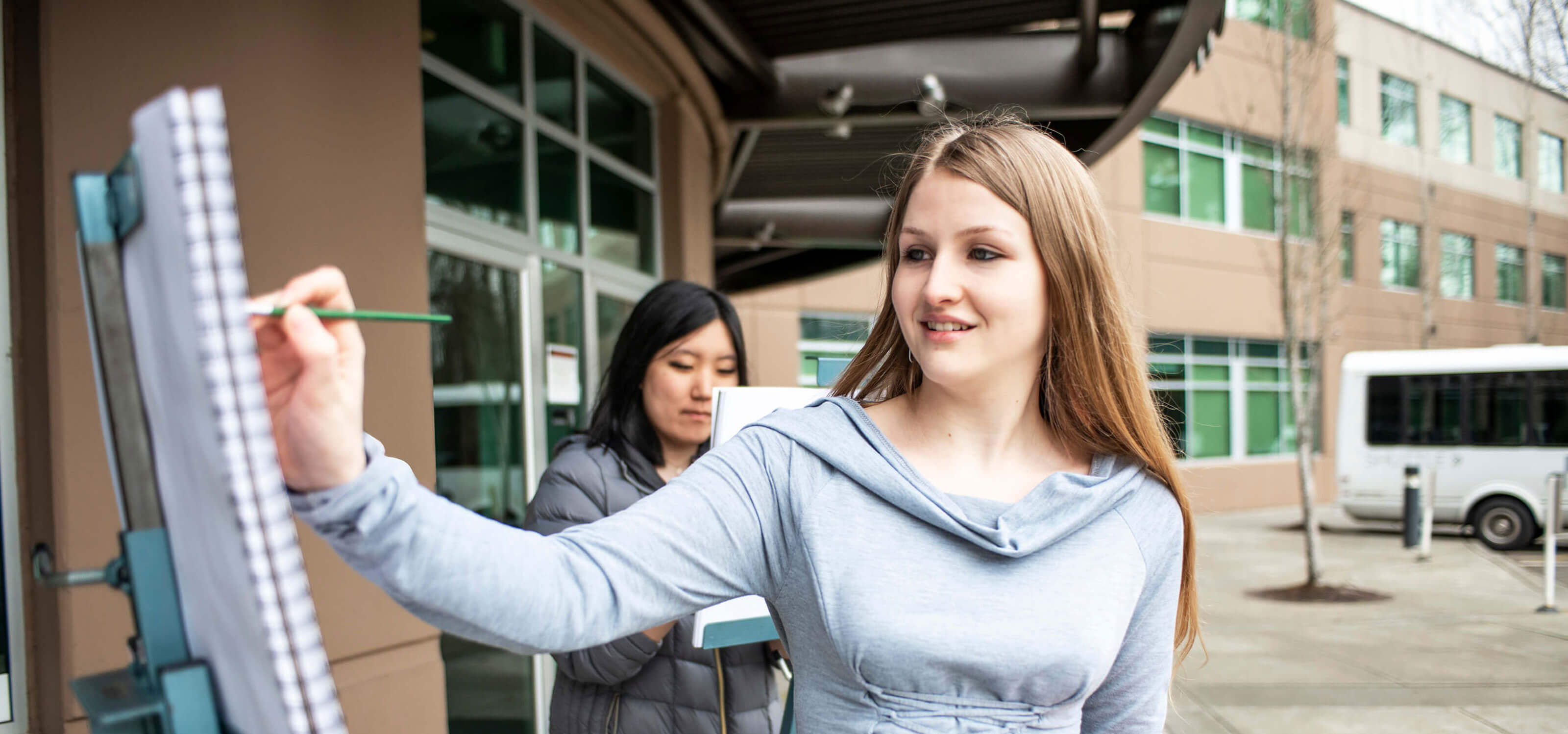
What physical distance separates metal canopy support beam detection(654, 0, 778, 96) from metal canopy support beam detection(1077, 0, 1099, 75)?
6.35 feet

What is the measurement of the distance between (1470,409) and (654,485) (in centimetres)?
1341

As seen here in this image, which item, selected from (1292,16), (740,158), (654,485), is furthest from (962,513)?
(1292,16)

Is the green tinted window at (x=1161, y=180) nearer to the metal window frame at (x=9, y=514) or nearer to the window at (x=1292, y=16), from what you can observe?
the window at (x=1292, y=16)

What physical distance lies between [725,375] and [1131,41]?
4667mm

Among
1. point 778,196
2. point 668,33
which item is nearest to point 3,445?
point 668,33

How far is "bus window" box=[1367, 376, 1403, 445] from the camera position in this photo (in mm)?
13008

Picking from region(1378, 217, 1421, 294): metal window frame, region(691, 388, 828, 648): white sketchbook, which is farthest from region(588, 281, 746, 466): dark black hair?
region(1378, 217, 1421, 294): metal window frame

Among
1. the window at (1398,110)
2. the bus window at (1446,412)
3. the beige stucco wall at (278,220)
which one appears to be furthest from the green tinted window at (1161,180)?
the beige stucco wall at (278,220)

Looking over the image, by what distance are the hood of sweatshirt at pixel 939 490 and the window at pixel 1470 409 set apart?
13.6m

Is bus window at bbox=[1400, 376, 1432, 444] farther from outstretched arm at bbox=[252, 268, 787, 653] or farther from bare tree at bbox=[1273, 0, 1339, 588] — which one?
outstretched arm at bbox=[252, 268, 787, 653]

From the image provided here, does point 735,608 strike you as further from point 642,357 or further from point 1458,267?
point 1458,267

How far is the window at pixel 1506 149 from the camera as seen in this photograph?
54.0 ft

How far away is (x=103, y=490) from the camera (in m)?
2.27

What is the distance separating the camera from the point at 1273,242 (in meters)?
18.7
